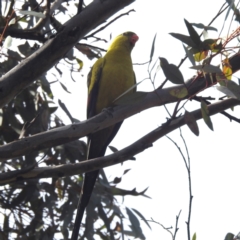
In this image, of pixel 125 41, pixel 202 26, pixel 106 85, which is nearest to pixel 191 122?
pixel 202 26

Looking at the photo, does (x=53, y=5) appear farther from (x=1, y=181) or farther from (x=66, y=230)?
(x=66, y=230)

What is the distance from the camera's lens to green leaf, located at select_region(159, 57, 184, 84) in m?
1.51

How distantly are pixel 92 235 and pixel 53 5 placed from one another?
50.5 inches

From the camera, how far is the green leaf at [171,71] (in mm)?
1507

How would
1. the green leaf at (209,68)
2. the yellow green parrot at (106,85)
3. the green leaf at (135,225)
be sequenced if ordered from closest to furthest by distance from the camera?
the green leaf at (209,68) < the yellow green parrot at (106,85) < the green leaf at (135,225)

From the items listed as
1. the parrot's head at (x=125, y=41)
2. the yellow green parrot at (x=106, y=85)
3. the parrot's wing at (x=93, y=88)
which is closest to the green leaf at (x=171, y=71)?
the yellow green parrot at (x=106, y=85)

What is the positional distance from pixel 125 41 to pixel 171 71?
1761mm

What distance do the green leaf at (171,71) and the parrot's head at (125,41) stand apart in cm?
164

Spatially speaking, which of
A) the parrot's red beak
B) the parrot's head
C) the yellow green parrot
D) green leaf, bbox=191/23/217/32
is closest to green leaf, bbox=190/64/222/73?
green leaf, bbox=191/23/217/32

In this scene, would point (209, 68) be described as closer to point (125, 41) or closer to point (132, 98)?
point (132, 98)

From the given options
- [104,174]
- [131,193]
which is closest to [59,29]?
[131,193]

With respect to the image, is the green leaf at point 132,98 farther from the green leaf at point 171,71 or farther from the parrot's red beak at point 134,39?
the parrot's red beak at point 134,39

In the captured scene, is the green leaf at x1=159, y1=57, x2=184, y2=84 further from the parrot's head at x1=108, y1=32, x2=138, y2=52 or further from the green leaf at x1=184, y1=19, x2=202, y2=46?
the parrot's head at x1=108, y1=32, x2=138, y2=52

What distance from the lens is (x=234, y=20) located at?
64.4 inches
